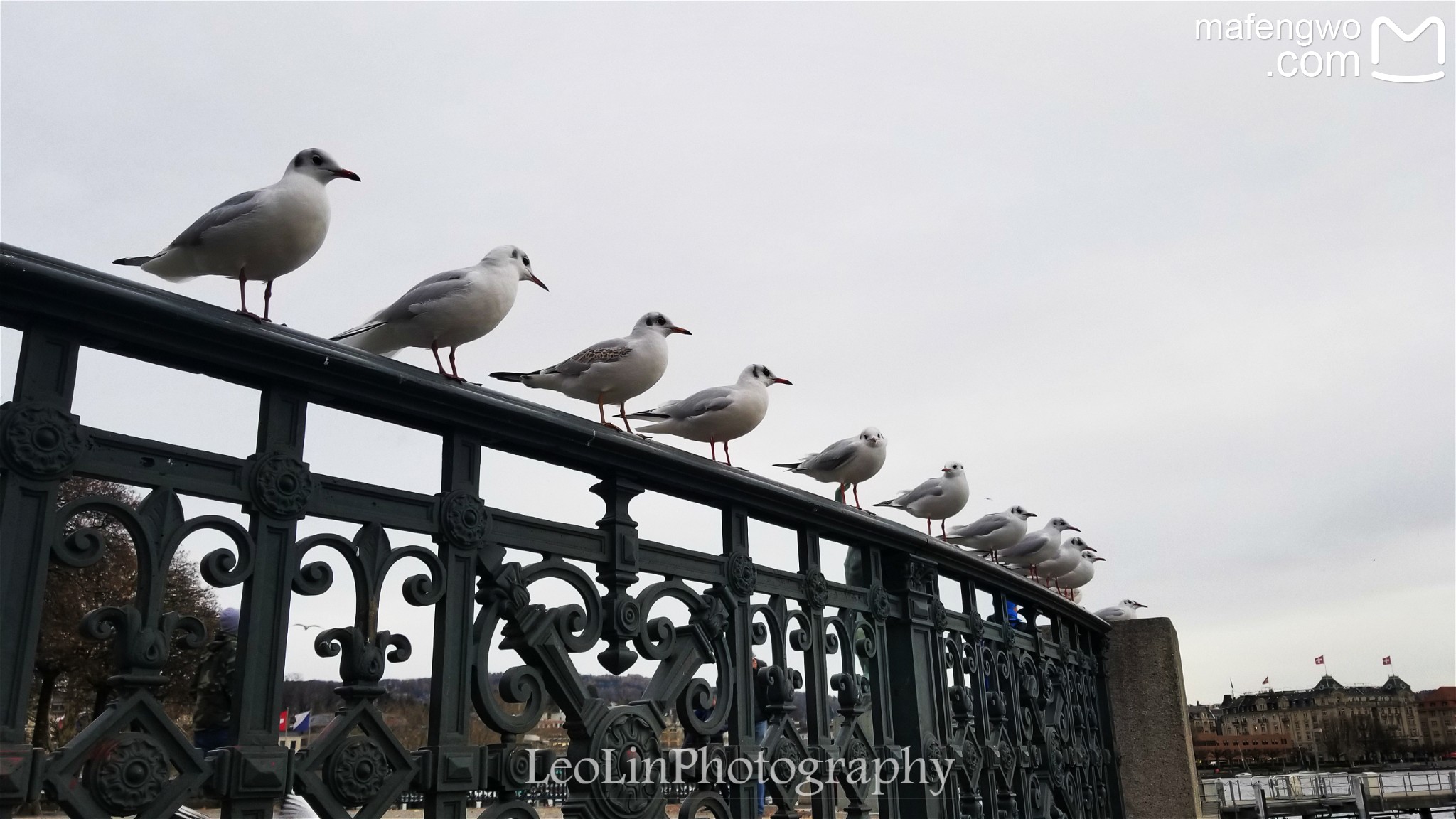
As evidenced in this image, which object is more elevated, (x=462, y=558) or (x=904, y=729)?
(x=462, y=558)

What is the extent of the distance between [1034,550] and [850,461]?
2.85 meters

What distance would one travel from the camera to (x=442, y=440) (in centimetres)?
241

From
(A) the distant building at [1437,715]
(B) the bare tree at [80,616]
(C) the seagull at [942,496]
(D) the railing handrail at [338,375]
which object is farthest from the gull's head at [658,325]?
(A) the distant building at [1437,715]

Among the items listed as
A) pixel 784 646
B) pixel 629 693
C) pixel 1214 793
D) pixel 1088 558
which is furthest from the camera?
pixel 1214 793

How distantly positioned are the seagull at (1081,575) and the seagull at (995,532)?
5.81 ft

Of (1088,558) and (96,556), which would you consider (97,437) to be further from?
(1088,558)

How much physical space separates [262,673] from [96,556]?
37cm

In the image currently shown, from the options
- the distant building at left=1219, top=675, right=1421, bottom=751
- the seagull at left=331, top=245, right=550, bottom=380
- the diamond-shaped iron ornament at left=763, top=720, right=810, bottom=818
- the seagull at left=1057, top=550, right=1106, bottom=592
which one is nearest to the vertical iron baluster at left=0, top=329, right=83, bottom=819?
the seagull at left=331, top=245, right=550, bottom=380

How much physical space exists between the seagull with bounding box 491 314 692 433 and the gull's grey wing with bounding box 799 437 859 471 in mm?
1919

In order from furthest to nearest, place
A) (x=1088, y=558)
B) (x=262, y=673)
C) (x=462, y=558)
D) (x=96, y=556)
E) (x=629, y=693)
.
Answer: (x=1088, y=558) → (x=629, y=693) → (x=462, y=558) → (x=262, y=673) → (x=96, y=556)

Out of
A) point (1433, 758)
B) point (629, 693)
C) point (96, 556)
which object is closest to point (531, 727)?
point (629, 693)

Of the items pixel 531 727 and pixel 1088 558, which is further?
pixel 1088 558

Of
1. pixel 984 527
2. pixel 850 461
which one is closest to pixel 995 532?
pixel 984 527

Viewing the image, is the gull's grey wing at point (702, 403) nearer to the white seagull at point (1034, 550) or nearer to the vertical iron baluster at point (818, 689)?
the vertical iron baluster at point (818, 689)
